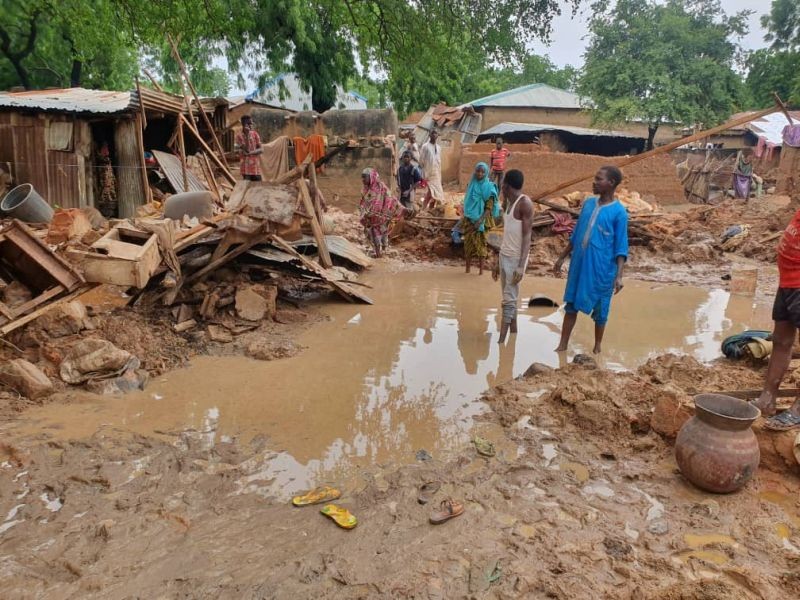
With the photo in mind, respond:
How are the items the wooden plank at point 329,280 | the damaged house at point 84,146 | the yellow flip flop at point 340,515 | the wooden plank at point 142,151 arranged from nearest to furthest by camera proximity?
the yellow flip flop at point 340,515
the wooden plank at point 329,280
the damaged house at point 84,146
the wooden plank at point 142,151

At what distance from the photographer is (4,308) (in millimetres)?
4609

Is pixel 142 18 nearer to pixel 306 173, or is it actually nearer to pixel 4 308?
pixel 306 173

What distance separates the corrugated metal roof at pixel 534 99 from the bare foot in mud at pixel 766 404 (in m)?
24.1

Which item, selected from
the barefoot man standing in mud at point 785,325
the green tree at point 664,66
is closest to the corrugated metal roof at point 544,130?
the green tree at point 664,66

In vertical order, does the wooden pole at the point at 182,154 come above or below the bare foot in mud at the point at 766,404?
above

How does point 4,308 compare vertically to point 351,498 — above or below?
above

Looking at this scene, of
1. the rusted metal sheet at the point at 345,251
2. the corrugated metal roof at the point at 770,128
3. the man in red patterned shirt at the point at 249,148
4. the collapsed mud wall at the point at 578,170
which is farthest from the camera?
the corrugated metal roof at the point at 770,128

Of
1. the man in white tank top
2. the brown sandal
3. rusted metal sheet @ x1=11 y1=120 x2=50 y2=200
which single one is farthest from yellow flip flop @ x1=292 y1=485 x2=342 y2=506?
rusted metal sheet @ x1=11 y1=120 x2=50 y2=200

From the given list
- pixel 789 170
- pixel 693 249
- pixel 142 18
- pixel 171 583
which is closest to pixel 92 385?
pixel 171 583

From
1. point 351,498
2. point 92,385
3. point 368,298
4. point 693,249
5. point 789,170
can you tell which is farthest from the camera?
point 789,170

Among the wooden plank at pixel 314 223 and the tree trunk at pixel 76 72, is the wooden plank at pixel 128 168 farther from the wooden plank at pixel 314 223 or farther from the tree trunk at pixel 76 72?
the tree trunk at pixel 76 72

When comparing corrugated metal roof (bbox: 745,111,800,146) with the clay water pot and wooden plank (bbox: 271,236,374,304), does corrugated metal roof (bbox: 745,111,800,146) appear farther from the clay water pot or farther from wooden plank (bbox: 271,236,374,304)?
the clay water pot

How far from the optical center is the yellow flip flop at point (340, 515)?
9.22 feet

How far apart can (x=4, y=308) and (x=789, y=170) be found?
2311 cm
